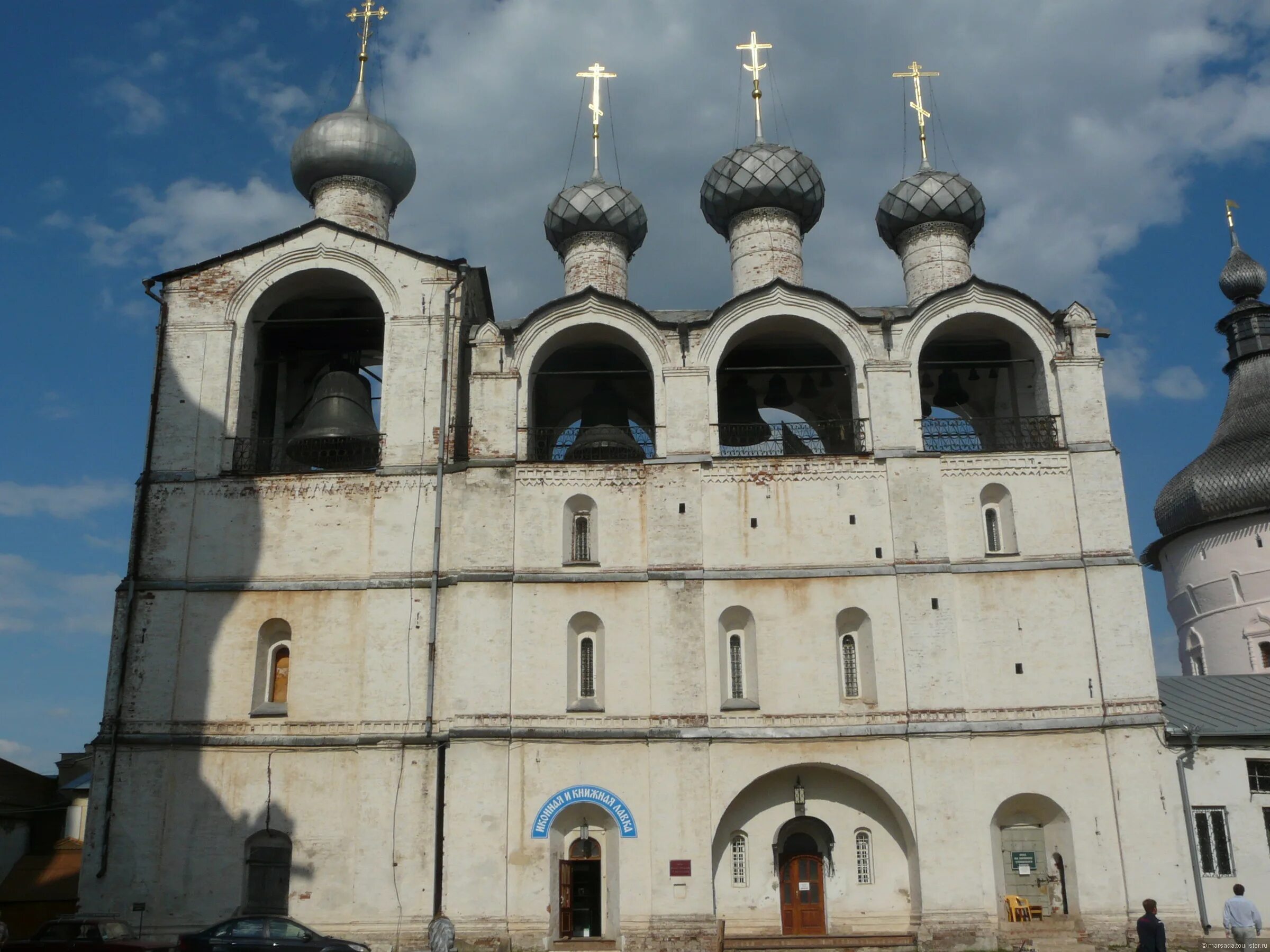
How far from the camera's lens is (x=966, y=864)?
1875 cm

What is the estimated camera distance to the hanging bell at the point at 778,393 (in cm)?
2497

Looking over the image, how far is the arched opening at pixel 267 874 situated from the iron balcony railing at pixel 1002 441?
11.9 metres

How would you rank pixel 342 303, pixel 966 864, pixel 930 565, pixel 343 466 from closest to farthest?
pixel 966 864 < pixel 930 565 < pixel 343 466 < pixel 342 303

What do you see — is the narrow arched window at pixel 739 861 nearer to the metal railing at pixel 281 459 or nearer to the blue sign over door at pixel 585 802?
the blue sign over door at pixel 585 802

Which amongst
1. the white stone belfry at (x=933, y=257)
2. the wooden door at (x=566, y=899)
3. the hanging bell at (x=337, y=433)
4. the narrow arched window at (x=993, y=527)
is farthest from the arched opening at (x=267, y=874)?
the white stone belfry at (x=933, y=257)

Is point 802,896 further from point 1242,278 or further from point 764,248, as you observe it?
point 1242,278

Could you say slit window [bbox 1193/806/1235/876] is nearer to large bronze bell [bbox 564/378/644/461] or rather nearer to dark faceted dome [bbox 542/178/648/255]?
large bronze bell [bbox 564/378/644/461]

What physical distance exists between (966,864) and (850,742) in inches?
93.7

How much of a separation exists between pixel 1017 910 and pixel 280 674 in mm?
11872

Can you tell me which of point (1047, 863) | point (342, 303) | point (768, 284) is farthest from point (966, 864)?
point (342, 303)

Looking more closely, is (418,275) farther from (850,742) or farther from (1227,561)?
(1227,561)

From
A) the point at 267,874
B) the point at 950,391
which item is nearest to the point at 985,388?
the point at 950,391

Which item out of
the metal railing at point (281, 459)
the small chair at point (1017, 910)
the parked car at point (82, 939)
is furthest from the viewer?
the metal railing at point (281, 459)

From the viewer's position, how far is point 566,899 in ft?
63.0
